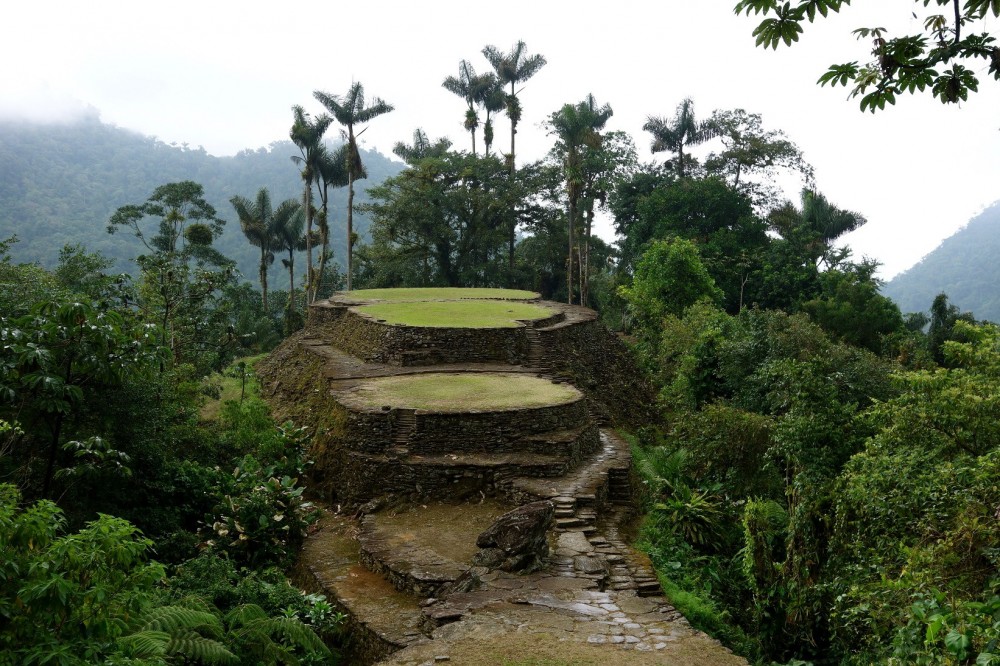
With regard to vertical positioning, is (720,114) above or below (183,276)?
above

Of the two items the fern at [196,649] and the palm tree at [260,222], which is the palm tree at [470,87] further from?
the fern at [196,649]

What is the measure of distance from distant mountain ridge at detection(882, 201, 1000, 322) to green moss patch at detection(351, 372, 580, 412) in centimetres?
5409

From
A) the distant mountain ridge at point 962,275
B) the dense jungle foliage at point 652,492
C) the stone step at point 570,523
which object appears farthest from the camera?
the distant mountain ridge at point 962,275

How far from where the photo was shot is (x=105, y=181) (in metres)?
64.5

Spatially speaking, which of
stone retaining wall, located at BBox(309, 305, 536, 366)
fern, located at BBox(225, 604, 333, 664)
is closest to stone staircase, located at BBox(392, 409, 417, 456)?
stone retaining wall, located at BBox(309, 305, 536, 366)

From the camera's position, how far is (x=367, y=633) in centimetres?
783

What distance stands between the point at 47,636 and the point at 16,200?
57954 millimetres

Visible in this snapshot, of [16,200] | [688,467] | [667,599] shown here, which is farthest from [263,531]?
[16,200]

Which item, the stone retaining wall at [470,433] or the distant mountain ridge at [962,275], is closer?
the stone retaining wall at [470,433]

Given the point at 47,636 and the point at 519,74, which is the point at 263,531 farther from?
the point at 519,74

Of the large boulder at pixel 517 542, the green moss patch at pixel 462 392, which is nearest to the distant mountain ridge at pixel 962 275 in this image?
the green moss patch at pixel 462 392

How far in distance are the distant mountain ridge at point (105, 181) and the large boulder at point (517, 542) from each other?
37.1 metres

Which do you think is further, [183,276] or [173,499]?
[183,276]

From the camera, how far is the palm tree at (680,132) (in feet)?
121
